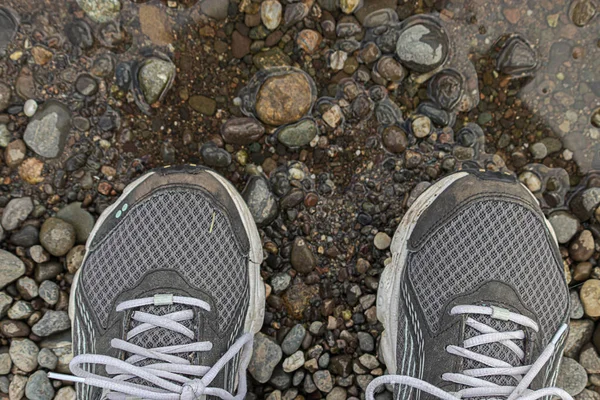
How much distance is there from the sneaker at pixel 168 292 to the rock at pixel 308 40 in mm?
665

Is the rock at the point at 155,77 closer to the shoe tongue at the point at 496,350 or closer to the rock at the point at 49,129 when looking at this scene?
the rock at the point at 49,129

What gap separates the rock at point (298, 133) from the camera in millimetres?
1892

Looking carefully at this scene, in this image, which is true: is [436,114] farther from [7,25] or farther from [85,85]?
[7,25]

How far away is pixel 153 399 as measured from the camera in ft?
5.14

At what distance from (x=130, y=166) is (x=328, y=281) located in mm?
989

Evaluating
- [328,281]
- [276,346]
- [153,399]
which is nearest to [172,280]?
[153,399]

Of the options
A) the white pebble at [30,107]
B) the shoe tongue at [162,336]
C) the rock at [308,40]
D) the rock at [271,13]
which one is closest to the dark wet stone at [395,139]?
the rock at [308,40]

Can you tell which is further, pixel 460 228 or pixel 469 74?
pixel 469 74

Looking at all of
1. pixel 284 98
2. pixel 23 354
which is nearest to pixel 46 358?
pixel 23 354

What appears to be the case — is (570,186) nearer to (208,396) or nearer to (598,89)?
(598,89)

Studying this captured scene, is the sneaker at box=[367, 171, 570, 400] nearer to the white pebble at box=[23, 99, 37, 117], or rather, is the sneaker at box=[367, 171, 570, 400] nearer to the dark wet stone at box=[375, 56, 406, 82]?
the dark wet stone at box=[375, 56, 406, 82]

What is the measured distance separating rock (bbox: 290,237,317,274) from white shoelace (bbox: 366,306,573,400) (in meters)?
0.54

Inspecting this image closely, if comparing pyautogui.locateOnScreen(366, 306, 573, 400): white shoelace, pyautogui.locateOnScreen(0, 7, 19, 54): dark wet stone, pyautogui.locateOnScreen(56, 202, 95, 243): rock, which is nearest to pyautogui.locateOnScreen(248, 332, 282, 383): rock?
pyautogui.locateOnScreen(366, 306, 573, 400): white shoelace

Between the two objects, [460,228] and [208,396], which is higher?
[460,228]
